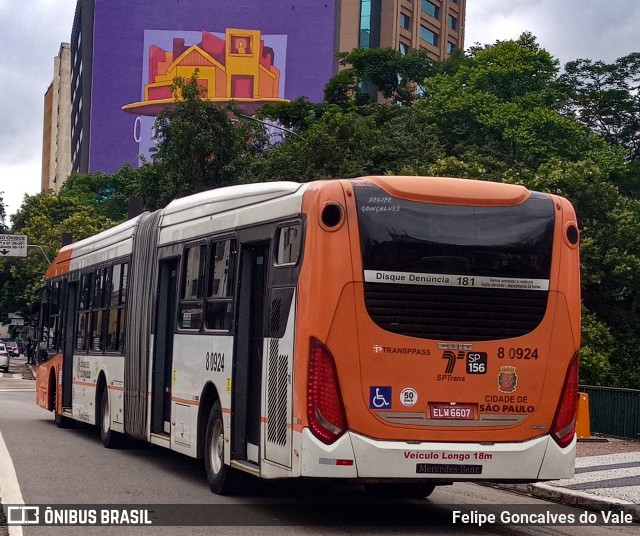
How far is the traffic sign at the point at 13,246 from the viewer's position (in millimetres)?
79000

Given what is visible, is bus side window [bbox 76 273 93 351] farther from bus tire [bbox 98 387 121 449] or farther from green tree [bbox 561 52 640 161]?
green tree [bbox 561 52 640 161]

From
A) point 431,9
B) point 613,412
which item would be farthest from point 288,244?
point 431,9

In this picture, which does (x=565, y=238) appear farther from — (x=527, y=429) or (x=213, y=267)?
(x=213, y=267)

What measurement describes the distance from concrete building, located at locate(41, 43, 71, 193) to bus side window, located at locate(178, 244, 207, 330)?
13121 cm

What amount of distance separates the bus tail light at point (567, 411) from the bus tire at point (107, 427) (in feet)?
28.6

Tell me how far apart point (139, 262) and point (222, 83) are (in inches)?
3404

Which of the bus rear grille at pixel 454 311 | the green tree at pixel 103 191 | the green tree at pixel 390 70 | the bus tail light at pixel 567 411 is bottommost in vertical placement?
the bus tail light at pixel 567 411

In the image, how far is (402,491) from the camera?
1323 centimetres

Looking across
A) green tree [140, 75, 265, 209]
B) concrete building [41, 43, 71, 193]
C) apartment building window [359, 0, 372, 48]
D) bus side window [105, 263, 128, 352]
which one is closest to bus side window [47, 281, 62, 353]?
bus side window [105, 263, 128, 352]

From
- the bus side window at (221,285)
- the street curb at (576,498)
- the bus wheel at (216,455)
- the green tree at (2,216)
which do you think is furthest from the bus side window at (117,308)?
the green tree at (2,216)

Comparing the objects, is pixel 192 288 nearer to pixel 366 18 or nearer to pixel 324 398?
pixel 324 398

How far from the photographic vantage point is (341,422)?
10.5 m

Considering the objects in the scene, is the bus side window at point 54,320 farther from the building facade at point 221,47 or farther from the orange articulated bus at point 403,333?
the building facade at point 221,47

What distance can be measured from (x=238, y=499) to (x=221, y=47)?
92374 mm
